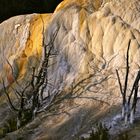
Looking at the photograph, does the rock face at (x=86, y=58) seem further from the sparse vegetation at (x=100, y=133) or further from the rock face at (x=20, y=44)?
the sparse vegetation at (x=100, y=133)

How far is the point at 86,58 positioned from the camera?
13.2 m

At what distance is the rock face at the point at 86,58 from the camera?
11695mm

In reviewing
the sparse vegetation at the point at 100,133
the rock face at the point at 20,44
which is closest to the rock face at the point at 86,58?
the rock face at the point at 20,44

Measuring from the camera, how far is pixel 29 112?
13750mm

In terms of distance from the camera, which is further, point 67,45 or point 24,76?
point 24,76

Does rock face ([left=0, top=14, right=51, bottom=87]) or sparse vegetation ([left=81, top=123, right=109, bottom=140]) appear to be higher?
rock face ([left=0, top=14, right=51, bottom=87])

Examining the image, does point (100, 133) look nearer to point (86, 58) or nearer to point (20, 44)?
point (86, 58)

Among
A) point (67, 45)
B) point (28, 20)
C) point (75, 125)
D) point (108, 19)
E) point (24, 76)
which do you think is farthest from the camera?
point (28, 20)

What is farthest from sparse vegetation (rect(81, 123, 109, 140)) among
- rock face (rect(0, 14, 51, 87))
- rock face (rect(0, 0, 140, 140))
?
rock face (rect(0, 14, 51, 87))

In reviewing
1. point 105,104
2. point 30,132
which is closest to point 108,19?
point 105,104

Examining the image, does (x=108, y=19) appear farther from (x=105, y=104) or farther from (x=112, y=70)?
(x=105, y=104)

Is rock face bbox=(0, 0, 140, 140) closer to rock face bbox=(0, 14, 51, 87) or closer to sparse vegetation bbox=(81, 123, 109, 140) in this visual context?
rock face bbox=(0, 14, 51, 87)

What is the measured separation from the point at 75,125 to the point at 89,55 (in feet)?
8.14

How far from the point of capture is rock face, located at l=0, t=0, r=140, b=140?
11.7 m
